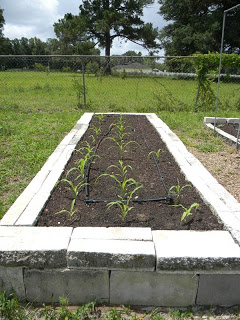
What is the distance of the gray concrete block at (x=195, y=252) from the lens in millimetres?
1778

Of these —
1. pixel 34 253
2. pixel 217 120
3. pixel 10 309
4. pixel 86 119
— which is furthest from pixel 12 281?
pixel 217 120

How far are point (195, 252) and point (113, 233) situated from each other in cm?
60

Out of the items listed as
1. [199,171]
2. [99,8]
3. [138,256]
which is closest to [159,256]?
[138,256]

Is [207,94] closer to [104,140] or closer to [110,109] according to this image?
[110,109]

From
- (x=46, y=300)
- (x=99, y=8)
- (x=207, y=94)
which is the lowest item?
(x=46, y=300)

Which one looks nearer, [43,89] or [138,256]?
[138,256]

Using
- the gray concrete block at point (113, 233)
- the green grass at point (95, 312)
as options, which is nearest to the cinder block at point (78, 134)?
the gray concrete block at point (113, 233)

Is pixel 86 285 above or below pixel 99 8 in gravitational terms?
below

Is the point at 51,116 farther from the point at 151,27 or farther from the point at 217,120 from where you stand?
the point at 151,27

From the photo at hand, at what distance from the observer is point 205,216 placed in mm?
2422

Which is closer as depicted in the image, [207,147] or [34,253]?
[34,253]

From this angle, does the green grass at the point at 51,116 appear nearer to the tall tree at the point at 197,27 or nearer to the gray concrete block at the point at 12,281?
the gray concrete block at the point at 12,281

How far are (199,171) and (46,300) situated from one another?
2243 millimetres

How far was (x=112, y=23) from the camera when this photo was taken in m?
25.9
